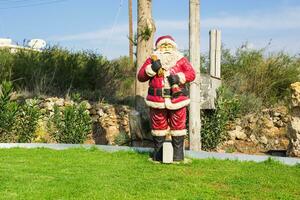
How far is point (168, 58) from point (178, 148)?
127 cm

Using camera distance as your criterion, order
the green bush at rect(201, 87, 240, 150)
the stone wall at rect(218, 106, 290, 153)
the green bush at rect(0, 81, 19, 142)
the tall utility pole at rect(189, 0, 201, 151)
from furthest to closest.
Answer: the stone wall at rect(218, 106, 290, 153) < the green bush at rect(0, 81, 19, 142) < the green bush at rect(201, 87, 240, 150) < the tall utility pole at rect(189, 0, 201, 151)

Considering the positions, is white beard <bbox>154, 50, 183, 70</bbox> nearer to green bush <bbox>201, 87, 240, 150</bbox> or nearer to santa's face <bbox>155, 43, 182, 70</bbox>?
santa's face <bbox>155, 43, 182, 70</bbox>

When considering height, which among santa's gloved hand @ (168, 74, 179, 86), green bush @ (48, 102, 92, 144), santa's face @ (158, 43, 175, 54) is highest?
santa's face @ (158, 43, 175, 54)

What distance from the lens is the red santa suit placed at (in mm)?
7023

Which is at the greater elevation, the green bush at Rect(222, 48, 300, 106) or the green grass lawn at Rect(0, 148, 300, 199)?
the green bush at Rect(222, 48, 300, 106)

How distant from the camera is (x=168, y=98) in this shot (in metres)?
7.02

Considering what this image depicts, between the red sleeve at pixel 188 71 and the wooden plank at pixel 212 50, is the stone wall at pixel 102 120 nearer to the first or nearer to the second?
the wooden plank at pixel 212 50

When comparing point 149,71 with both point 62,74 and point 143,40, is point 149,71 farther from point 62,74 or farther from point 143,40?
point 62,74

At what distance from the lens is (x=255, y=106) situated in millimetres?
10359

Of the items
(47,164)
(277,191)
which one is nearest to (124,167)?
(47,164)

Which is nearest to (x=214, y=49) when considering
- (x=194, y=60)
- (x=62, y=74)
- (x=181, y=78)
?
(x=194, y=60)

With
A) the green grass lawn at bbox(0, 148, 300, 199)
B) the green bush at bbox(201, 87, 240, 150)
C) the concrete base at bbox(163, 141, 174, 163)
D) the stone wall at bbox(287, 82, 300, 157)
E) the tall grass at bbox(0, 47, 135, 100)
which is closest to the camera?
the green grass lawn at bbox(0, 148, 300, 199)

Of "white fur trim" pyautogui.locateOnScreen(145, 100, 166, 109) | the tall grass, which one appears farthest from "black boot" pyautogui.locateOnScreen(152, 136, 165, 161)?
the tall grass

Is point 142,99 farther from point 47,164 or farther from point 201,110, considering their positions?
point 47,164
